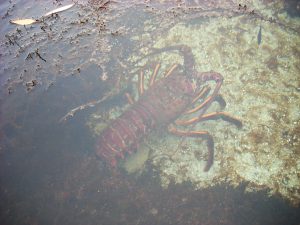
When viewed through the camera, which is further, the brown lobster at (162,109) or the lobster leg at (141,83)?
the lobster leg at (141,83)

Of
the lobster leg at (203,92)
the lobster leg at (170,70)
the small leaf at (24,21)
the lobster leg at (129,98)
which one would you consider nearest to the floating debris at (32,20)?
the small leaf at (24,21)

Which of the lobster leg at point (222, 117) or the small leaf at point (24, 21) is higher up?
the small leaf at point (24, 21)

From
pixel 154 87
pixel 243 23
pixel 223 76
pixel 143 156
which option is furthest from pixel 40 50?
pixel 243 23

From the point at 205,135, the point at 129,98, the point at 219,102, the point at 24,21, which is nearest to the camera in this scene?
the point at 205,135

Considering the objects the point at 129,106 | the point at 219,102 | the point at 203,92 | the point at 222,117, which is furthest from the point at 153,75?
the point at 222,117

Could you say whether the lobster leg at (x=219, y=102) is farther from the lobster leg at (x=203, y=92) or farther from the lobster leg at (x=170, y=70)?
the lobster leg at (x=170, y=70)

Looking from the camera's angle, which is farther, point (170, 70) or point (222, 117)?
point (170, 70)

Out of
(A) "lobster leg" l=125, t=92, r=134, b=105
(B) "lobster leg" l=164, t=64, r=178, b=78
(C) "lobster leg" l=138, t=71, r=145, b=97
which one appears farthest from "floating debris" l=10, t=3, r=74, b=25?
(B) "lobster leg" l=164, t=64, r=178, b=78

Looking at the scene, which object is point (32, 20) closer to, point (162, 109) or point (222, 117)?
point (162, 109)
